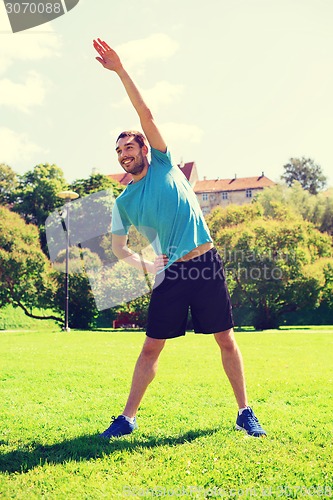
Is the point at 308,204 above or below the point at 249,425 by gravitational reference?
above

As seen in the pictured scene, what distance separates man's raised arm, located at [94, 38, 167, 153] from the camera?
3.40m

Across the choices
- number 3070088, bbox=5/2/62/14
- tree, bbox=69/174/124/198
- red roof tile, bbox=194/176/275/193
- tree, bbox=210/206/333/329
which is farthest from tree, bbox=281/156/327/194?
number 3070088, bbox=5/2/62/14

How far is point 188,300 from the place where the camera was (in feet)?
11.7

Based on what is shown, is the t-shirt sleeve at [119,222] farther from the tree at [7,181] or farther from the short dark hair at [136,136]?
the tree at [7,181]

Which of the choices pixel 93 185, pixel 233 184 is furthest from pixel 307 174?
pixel 93 185

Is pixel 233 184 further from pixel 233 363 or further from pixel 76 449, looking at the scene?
pixel 76 449

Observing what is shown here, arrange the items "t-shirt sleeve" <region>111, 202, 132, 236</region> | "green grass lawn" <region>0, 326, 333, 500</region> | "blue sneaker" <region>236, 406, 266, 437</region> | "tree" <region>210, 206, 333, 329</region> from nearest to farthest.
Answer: "green grass lawn" <region>0, 326, 333, 500</region>, "blue sneaker" <region>236, 406, 266, 437</region>, "t-shirt sleeve" <region>111, 202, 132, 236</region>, "tree" <region>210, 206, 333, 329</region>

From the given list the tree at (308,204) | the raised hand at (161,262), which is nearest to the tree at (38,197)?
the tree at (308,204)

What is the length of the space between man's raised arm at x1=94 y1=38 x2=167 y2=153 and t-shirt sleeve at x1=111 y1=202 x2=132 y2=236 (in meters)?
0.61

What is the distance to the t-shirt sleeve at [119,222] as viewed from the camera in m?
3.76

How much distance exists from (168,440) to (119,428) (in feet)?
1.18

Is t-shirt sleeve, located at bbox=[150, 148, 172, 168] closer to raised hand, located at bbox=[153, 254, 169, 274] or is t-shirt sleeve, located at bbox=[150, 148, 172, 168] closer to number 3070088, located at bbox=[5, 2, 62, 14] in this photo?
raised hand, located at bbox=[153, 254, 169, 274]

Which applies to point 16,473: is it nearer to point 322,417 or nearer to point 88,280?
point 322,417

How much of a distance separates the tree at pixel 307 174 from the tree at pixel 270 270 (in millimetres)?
30228
